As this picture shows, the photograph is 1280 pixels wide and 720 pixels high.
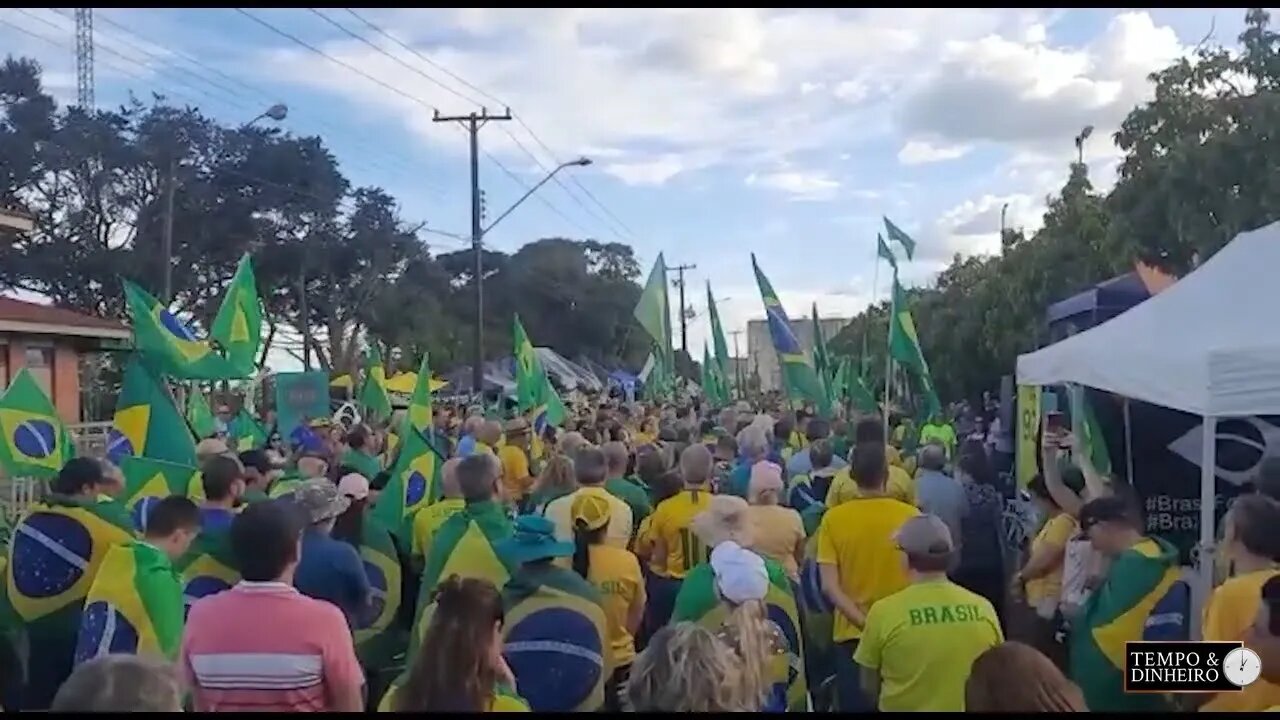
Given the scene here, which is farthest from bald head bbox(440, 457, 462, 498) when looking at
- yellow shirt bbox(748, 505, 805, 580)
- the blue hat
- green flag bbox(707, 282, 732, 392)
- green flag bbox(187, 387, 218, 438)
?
green flag bbox(707, 282, 732, 392)

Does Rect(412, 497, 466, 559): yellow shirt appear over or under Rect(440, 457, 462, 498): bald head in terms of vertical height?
under

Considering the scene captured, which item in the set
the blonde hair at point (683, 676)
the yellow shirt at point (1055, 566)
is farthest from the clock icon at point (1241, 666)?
the yellow shirt at point (1055, 566)

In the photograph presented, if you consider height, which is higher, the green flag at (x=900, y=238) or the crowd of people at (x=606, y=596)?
the green flag at (x=900, y=238)

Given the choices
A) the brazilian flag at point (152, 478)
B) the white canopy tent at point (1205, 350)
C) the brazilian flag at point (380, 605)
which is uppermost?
the white canopy tent at point (1205, 350)

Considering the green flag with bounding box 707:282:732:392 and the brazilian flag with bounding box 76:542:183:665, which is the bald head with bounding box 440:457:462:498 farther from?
the green flag with bounding box 707:282:732:392

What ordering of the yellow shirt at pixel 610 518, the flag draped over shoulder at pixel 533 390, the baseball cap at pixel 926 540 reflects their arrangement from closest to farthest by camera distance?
the baseball cap at pixel 926 540 < the yellow shirt at pixel 610 518 < the flag draped over shoulder at pixel 533 390

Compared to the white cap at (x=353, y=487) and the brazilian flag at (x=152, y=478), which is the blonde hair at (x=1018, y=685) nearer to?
the white cap at (x=353, y=487)

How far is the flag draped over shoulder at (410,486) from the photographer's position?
8.07 m

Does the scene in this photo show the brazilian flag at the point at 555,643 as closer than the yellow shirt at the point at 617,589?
Yes

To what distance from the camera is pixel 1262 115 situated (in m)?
15.3

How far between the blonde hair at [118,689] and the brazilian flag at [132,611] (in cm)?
150

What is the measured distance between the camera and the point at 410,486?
335 inches

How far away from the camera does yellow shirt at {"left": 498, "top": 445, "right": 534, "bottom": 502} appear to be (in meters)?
10.4

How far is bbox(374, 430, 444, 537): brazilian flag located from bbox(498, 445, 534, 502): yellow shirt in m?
1.50
